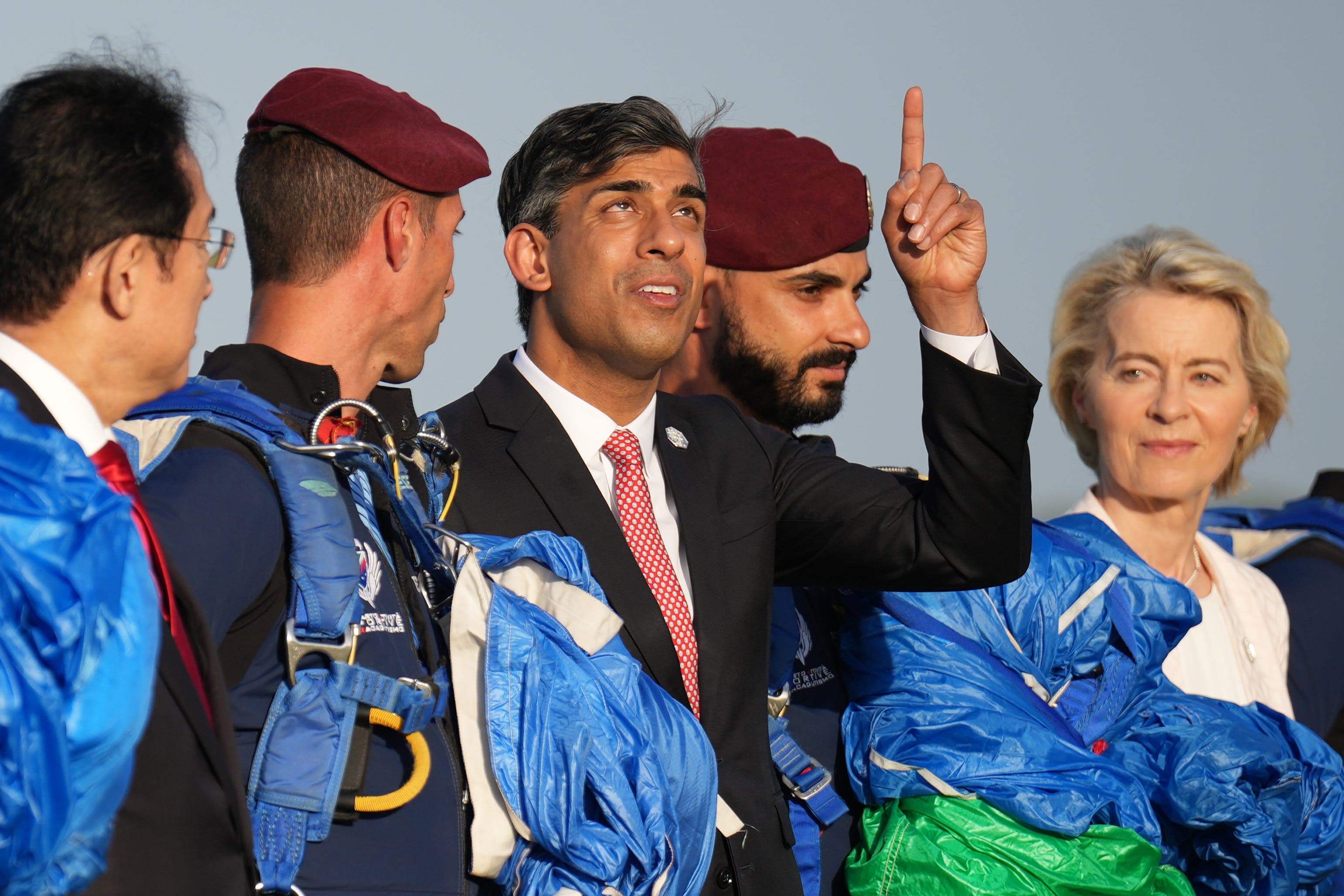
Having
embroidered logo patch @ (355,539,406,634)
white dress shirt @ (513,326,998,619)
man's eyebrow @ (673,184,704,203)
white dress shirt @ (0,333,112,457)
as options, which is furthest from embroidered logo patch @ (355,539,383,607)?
man's eyebrow @ (673,184,704,203)

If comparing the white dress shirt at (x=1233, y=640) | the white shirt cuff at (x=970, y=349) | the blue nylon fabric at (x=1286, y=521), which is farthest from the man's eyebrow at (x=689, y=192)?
the blue nylon fabric at (x=1286, y=521)

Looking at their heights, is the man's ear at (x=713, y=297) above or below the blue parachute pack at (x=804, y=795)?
above

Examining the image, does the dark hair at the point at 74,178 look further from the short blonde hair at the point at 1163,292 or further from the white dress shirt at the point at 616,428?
the short blonde hair at the point at 1163,292


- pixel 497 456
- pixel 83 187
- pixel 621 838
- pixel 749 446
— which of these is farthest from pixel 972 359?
pixel 83 187

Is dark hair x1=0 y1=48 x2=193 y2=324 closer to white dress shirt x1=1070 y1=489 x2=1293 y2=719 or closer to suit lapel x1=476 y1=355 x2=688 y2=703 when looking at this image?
suit lapel x1=476 y1=355 x2=688 y2=703

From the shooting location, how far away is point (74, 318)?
1668mm

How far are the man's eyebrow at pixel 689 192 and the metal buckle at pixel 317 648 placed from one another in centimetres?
149

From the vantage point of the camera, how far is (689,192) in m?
3.18

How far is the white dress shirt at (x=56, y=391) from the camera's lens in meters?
1.61

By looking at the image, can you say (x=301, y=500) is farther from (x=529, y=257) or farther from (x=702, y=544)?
(x=529, y=257)

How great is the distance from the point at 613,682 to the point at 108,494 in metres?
1.10

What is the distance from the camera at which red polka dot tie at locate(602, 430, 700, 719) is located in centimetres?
279

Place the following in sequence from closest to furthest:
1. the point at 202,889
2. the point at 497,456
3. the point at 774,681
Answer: the point at 202,889, the point at 497,456, the point at 774,681

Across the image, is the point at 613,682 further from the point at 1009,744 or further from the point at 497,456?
the point at 1009,744
